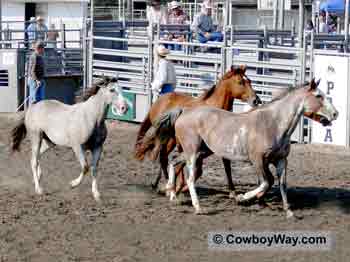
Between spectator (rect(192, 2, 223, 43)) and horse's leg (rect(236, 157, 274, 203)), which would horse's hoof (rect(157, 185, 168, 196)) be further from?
spectator (rect(192, 2, 223, 43))

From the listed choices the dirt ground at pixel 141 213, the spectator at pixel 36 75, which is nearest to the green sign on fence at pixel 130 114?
the spectator at pixel 36 75

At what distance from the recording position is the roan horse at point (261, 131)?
988cm

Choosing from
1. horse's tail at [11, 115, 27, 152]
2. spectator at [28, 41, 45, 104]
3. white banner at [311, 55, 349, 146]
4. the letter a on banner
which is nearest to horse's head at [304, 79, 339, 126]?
horse's tail at [11, 115, 27, 152]

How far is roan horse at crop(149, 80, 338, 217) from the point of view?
988cm

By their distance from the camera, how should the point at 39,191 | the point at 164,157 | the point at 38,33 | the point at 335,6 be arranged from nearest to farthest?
the point at 39,191 → the point at 164,157 → the point at 38,33 → the point at 335,6

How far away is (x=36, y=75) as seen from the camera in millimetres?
18188

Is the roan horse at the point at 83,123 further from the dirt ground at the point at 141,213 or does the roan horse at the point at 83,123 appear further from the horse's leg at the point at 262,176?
the horse's leg at the point at 262,176

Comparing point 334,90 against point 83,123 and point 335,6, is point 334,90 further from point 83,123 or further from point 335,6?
point 335,6

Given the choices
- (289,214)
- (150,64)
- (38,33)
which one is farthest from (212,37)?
(289,214)

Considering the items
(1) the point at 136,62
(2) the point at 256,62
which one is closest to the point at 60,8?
(1) the point at 136,62

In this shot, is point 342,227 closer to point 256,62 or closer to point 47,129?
point 47,129

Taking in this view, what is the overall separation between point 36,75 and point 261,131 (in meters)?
9.07

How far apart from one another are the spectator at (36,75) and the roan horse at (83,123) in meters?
6.88

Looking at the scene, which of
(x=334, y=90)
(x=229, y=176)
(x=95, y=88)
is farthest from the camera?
(x=334, y=90)
